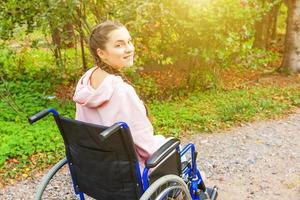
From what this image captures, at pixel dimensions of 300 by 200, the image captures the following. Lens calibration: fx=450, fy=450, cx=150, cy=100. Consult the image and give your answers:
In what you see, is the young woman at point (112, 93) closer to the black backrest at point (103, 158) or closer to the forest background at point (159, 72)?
the black backrest at point (103, 158)

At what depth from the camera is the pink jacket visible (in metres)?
2.64

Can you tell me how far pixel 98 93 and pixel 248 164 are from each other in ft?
8.58

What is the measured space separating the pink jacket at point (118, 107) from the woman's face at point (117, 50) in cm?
16

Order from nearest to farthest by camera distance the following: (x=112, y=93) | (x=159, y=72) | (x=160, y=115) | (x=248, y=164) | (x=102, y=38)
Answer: (x=112, y=93)
(x=102, y=38)
(x=248, y=164)
(x=160, y=115)
(x=159, y=72)

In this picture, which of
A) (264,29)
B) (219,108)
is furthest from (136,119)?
(264,29)

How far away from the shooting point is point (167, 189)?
8.87 feet

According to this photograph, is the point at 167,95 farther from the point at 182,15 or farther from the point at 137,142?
the point at 137,142

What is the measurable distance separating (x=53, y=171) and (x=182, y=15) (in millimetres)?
3964

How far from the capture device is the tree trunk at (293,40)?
7777 mm

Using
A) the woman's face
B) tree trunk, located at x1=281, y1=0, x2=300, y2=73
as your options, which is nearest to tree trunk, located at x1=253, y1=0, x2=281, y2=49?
tree trunk, located at x1=281, y1=0, x2=300, y2=73

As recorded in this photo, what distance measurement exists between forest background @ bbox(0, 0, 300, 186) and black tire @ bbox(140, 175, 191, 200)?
7.46ft

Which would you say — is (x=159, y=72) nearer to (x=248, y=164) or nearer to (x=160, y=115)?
(x=160, y=115)

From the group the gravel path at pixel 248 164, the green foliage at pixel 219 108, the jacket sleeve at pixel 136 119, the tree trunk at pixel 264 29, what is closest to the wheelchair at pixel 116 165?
the jacket sleeve at pixel 136 119

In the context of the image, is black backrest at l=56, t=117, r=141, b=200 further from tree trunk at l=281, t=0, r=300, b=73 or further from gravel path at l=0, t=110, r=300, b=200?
tree trunk at l=281, t=0, r=300, b=73
